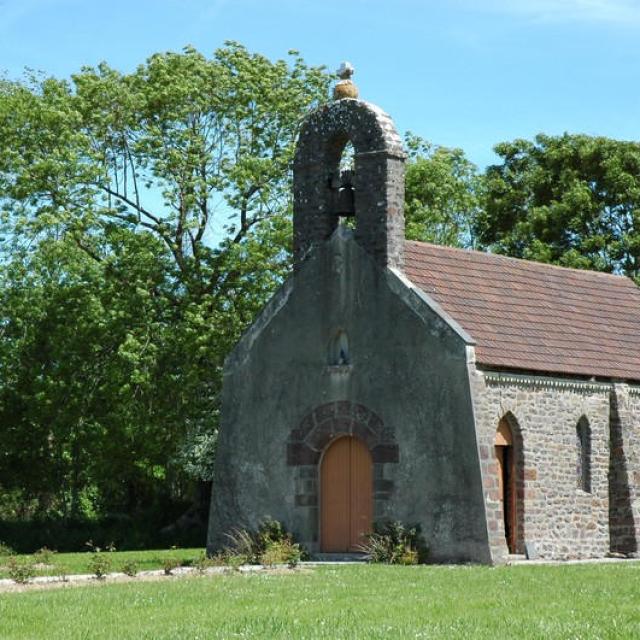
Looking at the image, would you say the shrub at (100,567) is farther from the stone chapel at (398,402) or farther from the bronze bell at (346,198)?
the bronze bell at (346,198)

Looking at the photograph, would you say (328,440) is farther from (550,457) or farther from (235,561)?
(550,457)

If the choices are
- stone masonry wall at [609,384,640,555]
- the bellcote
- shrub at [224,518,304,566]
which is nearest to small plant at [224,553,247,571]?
shrub at [224,518,304,566]

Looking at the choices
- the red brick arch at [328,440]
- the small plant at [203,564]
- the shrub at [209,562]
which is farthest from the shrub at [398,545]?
the small plant at [203,564]

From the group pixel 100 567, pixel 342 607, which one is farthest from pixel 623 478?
pixel 342 607

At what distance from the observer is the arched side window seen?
105 feet

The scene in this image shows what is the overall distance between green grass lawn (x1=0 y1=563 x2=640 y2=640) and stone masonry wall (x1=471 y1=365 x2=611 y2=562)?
4.94 meters

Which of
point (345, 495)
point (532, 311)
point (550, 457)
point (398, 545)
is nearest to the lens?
point (398, 545)

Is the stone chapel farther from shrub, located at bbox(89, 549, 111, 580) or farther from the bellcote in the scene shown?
shrub, located at bbox(89, 549, 111, 580)

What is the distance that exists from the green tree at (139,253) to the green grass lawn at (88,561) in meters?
4.50

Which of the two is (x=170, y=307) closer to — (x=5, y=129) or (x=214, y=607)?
(x=5, y=129)

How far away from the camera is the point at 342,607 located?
19312 mm

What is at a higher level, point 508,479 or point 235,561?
point 508,479

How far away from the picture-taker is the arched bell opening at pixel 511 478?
3022 cm

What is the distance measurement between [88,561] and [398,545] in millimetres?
7400
